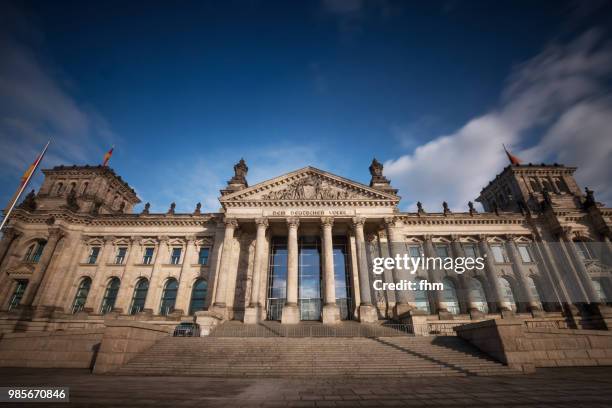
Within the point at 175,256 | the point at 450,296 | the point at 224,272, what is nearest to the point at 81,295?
the point at 175,256

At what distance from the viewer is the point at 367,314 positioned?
74.1ft

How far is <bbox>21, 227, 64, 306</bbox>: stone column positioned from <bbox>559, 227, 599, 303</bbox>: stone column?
5474 cm

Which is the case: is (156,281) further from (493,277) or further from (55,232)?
(493,277)

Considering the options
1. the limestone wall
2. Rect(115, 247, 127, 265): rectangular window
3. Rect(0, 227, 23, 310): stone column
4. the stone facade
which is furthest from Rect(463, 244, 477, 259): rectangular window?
Rect(0, 227, 23, 310): stone column

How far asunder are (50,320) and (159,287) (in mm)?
9801

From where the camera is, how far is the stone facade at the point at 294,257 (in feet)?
A: 84.8

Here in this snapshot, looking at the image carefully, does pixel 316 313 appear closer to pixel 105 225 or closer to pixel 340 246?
pixel 340 246

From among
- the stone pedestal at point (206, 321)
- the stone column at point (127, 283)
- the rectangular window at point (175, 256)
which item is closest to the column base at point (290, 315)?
the stone pedestal at point (206, 321)

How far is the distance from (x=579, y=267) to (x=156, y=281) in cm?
4456

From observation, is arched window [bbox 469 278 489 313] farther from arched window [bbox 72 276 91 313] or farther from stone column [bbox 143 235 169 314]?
arched window [bbox 72 276 91 313]

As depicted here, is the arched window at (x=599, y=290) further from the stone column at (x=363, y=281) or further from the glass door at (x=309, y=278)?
the glass door at (x=309, y=278)

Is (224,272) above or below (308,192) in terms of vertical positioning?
below

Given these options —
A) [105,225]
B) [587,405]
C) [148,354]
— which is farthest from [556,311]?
[105,225]

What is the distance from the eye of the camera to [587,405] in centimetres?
588
